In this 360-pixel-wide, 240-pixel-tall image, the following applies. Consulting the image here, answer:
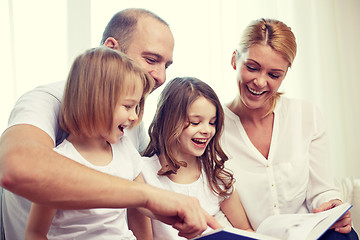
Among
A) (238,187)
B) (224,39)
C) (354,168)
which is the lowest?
(354,168)

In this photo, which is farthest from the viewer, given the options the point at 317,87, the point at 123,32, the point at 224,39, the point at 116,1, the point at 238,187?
the point at 317,87

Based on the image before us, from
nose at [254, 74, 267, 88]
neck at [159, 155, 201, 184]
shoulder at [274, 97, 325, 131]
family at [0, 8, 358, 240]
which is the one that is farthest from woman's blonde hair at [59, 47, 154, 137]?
shoulder at [274, 97, 325, 131]

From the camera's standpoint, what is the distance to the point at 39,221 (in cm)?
106

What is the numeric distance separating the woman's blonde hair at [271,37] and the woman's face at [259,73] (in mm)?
20

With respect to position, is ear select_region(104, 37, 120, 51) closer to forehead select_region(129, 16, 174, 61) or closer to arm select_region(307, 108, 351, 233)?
forehead select_region(129, 16, 174, 61)

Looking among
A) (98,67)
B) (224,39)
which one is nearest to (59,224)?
(98,67)

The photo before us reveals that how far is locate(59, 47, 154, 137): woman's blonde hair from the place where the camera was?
115 centimetres

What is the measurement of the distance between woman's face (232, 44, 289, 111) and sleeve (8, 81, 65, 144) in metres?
0.83

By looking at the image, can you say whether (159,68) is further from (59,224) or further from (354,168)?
(354,168)

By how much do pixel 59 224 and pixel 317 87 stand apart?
2.49 metres

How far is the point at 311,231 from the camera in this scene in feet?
3.81

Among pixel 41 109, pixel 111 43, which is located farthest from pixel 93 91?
pixel 111 43

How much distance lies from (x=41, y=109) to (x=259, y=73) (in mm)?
972

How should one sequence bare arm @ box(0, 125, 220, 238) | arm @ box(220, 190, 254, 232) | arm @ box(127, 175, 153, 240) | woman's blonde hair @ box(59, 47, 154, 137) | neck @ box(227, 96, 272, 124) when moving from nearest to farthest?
bare arm @ box(0, 125, 220, 238) → woman's blonde hair @ box(59, 47, 154, 137) → arm @ box(127, 175, 153, 240) → arm @ box(220, 190, 254, 232) → neck @ box(227, 96, 272, 124)
